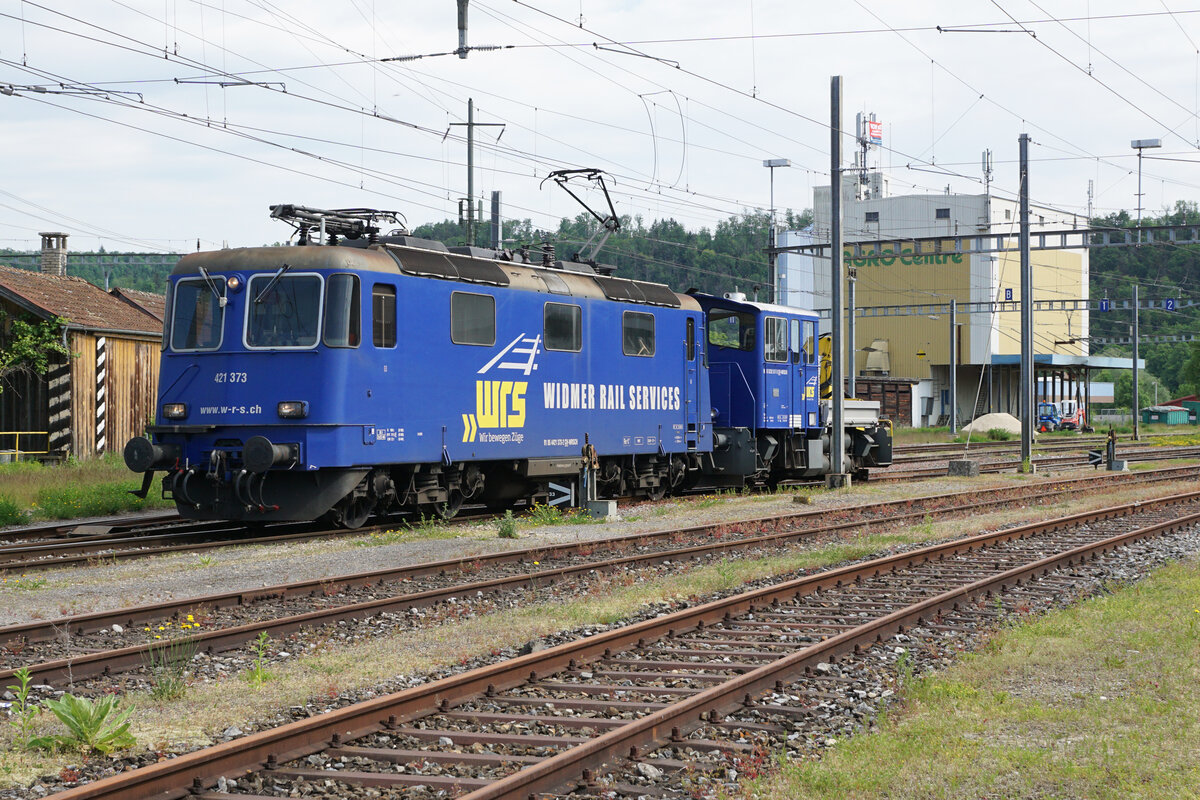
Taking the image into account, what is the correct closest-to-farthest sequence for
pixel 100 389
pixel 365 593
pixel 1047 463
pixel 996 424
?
1. pixel 365 593
2. pixel 100 389
3. pixel 1047 463
4. pixel 996 424

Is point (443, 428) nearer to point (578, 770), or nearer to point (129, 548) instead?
point (129, 548)

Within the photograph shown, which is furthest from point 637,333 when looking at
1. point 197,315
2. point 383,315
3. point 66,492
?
point 66,492

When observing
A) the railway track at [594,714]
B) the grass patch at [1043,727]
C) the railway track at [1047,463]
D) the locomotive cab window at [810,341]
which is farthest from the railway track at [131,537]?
the railway track at [1047,463]

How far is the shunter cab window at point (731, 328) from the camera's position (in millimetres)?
24891

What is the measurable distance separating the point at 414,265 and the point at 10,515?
7509 mm

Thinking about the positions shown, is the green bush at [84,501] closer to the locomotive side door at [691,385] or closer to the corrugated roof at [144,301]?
the locomotive side door at [691,385]

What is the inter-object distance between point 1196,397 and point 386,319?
10527 cm

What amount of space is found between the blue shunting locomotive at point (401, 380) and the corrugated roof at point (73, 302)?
44.6 ft

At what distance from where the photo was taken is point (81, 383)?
96.8 feet

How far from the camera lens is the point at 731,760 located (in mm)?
6355

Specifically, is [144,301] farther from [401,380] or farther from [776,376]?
[401,380]

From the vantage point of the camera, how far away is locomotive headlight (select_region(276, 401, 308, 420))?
1550 cm

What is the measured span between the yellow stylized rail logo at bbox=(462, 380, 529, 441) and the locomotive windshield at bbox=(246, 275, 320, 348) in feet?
9.42

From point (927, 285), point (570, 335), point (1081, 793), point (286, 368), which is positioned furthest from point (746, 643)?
point (927, 285)
